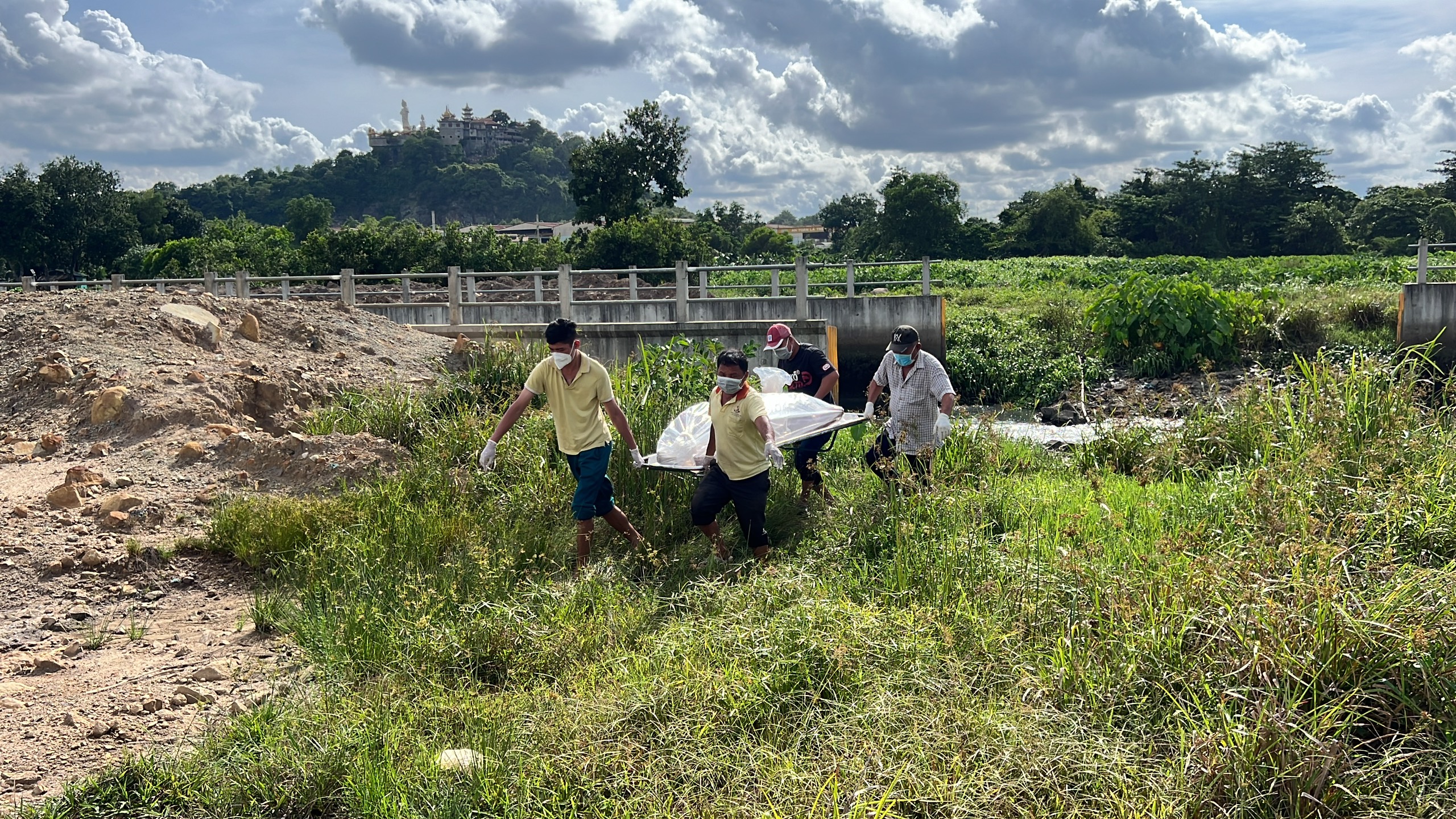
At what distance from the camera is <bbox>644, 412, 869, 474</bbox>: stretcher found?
6.95 meters

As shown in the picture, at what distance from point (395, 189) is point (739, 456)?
136 meters

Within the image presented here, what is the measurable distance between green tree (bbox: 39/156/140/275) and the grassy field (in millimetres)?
55660

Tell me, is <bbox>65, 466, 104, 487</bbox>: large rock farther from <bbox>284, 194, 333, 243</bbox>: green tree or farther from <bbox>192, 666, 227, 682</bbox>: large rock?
<bbox>284, 194, 333, 243</bbox>: green tree

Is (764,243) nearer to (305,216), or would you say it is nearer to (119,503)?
(305,216)

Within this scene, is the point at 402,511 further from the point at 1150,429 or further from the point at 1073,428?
the point at 1073,428

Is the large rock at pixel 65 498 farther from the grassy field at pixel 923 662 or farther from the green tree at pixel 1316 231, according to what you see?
the green tree at pixel 1316 231

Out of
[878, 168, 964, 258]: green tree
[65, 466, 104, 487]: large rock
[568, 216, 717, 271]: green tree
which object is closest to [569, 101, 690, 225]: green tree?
[568, 216, 717, 271]: green tree

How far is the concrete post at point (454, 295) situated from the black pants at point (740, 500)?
998 centimetres

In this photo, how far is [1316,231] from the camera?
50188 mm

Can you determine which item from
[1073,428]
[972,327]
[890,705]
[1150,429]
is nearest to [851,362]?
[972,327]

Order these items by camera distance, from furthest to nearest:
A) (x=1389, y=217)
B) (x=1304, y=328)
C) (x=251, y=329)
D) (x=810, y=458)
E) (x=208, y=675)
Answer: (x=1389, y=217) → (x=1304, y=328) → (x=251, y=329) → (x=810, y=458) → (x=208, y=675)

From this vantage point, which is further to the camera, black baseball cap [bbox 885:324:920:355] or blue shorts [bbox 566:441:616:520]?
black baseball cap [bbox 885:324:920:355]

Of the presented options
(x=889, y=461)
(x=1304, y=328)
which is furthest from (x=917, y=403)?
(x=1304, y=328)

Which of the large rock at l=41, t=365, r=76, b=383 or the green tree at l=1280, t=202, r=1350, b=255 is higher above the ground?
the green tree at l=1280, t=202, r=1350, b=255
